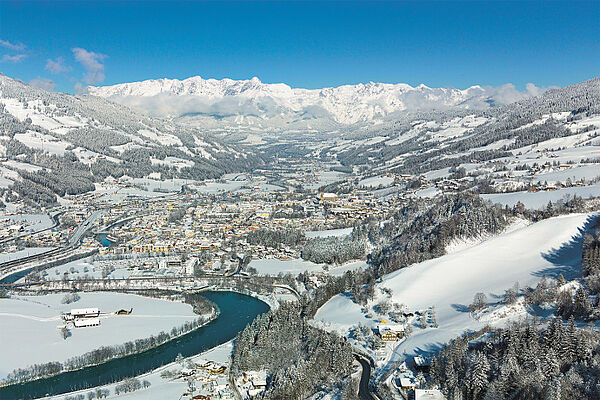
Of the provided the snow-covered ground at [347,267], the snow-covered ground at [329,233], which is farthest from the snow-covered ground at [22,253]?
the snow-covered ground at [347,267]

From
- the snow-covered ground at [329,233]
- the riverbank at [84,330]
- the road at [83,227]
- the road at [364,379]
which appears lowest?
the road at [364,379]

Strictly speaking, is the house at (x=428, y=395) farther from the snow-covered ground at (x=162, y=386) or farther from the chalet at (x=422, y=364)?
the snow-covered ground at (x=162, y=386)

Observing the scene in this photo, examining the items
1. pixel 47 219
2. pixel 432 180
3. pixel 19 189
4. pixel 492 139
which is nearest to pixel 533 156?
pixel 432 180

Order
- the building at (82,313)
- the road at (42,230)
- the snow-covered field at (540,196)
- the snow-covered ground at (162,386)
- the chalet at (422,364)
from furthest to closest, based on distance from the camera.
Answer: the road at (42,230) < the snow-covered field at (540,196) < the building at (82,313) < the chalet at (422,364) < the snow-covered ground at (162,386)

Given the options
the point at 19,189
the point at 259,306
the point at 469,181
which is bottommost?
the point at 259,306

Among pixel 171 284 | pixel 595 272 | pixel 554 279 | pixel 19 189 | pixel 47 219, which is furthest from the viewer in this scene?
pixel 19 189

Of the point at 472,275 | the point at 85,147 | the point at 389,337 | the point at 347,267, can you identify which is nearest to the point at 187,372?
the point at 389,337

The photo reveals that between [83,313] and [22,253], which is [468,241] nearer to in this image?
[83,313]

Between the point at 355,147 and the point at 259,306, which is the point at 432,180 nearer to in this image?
the point at 259,306
